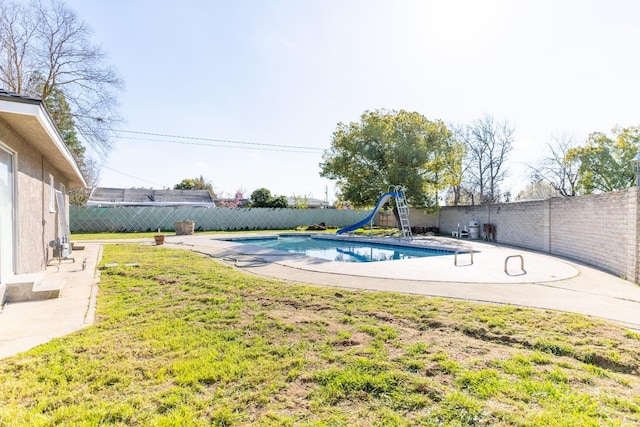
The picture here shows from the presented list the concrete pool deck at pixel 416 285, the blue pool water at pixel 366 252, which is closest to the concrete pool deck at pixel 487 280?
the concrete pool deck at pixel 416 285

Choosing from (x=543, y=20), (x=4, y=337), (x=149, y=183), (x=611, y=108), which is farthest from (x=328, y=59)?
(x=149, y=183)

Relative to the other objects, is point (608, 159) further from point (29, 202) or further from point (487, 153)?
point (29, 202)

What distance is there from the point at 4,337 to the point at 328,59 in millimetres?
14736

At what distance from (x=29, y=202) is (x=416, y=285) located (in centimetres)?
768

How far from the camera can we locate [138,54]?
15031 mm

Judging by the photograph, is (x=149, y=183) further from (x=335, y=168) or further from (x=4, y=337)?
(x=4, y=337)

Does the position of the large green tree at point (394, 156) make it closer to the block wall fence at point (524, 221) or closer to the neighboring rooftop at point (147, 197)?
the block wall fence at point (524, 221)

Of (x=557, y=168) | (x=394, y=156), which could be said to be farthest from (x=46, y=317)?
(x=557, y=168)

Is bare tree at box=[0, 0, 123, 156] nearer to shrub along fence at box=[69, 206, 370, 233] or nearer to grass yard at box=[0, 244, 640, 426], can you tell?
shrub along fence at box=[69, 206, 370, 233]

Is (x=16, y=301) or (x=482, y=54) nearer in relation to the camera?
(x=16, y=301)

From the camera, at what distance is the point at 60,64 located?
1777 centimetres

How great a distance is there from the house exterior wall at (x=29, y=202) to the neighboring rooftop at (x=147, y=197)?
25813 millimetres

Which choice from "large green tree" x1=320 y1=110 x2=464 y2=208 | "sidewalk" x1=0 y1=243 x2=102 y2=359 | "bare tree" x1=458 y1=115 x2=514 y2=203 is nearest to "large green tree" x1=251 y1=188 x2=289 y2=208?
"large green tree" x1=320 y1=110 x2=464 y2=208

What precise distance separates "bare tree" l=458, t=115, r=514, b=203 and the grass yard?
96.9 feet
